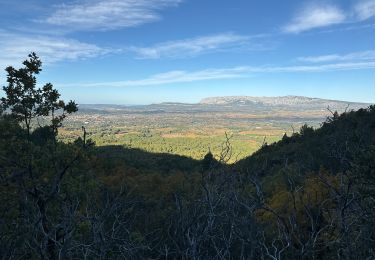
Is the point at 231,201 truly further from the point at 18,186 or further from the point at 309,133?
the point at 309,133

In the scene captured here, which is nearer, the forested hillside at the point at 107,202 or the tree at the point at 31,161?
the forested hillside at the point at 107,202

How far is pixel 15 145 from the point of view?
8344 millimetres

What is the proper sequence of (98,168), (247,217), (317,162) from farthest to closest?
(98,168)
(317,162)
(247,217)

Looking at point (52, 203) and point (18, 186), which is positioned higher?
point (18, 186)

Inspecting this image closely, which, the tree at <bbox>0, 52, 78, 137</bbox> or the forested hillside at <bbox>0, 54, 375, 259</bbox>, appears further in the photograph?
the tree at <bbox>0, 52, 78, 137</bbox>

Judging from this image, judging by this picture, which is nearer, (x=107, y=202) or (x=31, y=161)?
(x=107, y=202)

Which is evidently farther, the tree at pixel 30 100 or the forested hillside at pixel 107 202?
the tree at pixel 30 100

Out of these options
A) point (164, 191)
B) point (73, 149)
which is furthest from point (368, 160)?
point (164, 191)

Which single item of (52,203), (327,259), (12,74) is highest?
(12,74)

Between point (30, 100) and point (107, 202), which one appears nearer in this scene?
point (107, 202)

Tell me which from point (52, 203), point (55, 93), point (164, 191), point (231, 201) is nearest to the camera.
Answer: point (231, 201)

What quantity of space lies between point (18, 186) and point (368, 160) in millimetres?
9293

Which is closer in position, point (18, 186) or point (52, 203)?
point (18, 186)

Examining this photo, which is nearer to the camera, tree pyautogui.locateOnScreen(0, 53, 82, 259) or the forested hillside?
the forested hillside
